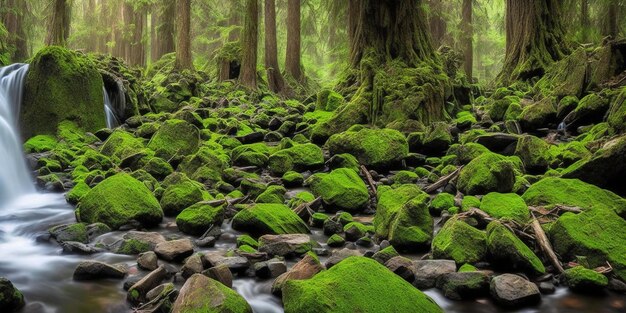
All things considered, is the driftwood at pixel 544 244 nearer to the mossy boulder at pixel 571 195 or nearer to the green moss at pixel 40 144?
the mossy boulder at pixel 571 195

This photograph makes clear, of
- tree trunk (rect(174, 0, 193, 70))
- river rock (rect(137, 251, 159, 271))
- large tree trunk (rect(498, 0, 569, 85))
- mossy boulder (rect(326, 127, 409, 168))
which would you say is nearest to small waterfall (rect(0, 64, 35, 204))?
river rock (rect(137, 251, 159, 271))

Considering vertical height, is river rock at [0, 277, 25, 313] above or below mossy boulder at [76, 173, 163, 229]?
below

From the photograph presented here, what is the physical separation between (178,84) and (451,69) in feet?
24.5

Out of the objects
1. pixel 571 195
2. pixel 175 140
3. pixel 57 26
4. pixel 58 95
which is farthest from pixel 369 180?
pixel 57 26

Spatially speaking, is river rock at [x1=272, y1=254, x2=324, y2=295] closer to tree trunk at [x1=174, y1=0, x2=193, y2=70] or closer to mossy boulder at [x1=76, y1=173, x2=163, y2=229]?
mossy boulder at [x1=76, y1=173, x2=163, y2=229]

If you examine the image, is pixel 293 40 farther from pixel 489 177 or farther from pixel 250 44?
pixel 489 177

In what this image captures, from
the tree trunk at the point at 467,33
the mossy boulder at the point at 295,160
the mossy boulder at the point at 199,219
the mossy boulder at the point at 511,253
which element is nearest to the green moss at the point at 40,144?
the mossy boulder at the point at 295,160

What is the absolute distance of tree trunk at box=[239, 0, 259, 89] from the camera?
15.9m

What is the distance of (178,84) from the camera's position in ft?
47.5

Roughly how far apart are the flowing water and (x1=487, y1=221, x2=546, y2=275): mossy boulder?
31 centimetres

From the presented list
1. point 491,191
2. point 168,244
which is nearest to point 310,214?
point 168,244

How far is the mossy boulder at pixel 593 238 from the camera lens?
4.36 meters

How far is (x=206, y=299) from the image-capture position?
3.39m

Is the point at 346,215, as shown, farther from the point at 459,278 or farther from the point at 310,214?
the point at 459,278
